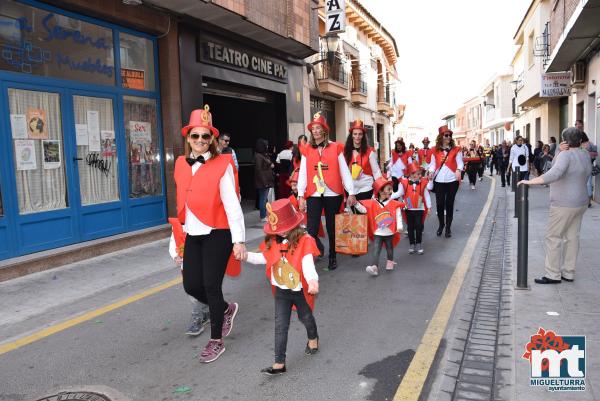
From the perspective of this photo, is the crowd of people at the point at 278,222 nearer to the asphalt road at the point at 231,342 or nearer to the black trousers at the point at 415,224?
the asphalt road at the point at 231,342

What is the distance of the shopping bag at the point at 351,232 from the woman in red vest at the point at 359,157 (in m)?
0.84

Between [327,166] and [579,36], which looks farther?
[579,36]

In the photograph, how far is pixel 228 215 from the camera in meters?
3.93

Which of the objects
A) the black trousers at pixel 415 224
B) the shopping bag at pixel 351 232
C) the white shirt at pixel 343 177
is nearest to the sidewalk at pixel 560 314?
the black trousers at pixel 415 224

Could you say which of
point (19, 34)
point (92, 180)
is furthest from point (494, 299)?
point (19, 34)

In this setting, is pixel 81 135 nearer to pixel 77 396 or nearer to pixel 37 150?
pixel 37 150

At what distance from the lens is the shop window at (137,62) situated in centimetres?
909

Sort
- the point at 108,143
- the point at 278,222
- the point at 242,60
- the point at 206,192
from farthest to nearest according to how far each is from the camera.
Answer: the point at 242,60 < the point at 108,143 < the point at 206,192 < the point at 278,222

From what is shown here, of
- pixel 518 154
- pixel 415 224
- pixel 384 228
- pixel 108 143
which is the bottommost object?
pixel 415 224

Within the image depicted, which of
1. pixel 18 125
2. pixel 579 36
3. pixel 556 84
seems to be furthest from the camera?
pixel 556 84

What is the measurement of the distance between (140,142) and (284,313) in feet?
21.8

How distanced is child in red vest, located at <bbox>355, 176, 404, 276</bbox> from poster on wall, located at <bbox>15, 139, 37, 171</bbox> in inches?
183

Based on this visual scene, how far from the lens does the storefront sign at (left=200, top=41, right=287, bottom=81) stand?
11048 mm

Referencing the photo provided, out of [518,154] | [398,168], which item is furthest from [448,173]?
[518,154]
